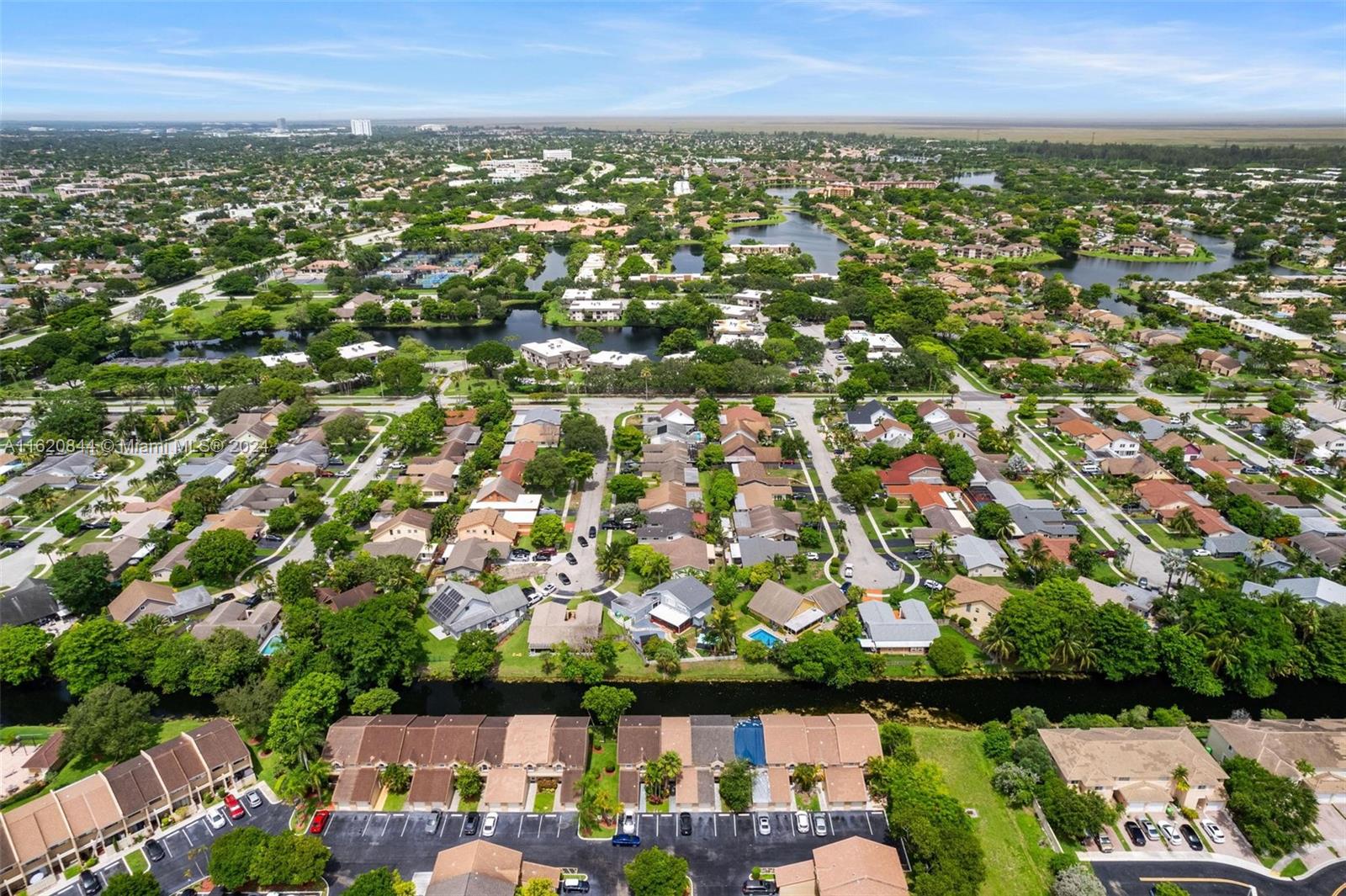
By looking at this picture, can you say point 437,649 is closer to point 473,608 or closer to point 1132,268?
point 473,608

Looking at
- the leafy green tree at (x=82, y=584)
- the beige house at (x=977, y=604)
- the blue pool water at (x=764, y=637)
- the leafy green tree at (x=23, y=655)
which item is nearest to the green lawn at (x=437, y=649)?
the blue pool water at (x=764, y=637)

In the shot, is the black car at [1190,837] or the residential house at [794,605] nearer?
the black car at [1190,837]

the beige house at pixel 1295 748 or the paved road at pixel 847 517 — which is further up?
the paved road at pixel 847 517

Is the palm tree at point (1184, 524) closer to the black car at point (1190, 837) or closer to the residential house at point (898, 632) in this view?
the residential house at point (898, 632)

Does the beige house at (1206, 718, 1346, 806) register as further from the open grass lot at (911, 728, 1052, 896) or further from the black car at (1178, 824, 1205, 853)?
the open grass lot at (911, 728, 1052, 896)

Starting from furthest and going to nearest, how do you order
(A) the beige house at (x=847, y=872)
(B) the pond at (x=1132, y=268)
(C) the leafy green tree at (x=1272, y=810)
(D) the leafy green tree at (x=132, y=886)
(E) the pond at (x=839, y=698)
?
1. (B) the pond at (x=1132, y=268)
2. (E) the pond at (x=839, y=698)
3. (C) the leafy green tree at (x=1272, y=810)
4. (A) the beige house at (x=847, y=872)
5. (D) the leafy green tree at (x=132, y=886)

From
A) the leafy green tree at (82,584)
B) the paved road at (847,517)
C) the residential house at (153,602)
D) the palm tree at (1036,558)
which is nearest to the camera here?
the residential house at (153,602)

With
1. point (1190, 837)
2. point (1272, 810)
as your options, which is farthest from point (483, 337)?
point (1272, 810)
